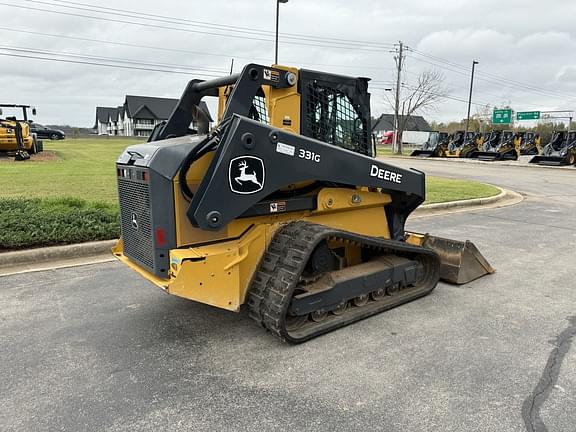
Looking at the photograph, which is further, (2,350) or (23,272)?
(23,272)

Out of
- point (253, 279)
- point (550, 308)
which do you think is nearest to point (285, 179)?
point (253, 279)

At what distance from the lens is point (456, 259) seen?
5.11 metres

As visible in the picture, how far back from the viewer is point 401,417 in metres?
2.68

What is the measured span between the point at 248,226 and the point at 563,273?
414 centimetres

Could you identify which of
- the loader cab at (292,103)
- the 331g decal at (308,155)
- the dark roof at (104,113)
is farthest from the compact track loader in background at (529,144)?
the dark roof at (104,113)

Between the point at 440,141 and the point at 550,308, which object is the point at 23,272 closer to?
the point at 550,308

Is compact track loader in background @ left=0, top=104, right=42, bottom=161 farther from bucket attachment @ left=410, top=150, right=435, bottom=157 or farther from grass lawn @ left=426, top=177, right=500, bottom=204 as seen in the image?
bucket attachment @ left=410, top=150, right=435, bottom=157

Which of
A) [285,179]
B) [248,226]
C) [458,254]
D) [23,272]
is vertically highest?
[285,179]

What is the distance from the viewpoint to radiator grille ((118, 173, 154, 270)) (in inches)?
142

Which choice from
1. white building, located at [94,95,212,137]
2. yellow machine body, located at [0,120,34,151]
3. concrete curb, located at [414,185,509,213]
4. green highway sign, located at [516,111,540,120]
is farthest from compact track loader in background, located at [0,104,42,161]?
white building, located at [94,95,212,137]

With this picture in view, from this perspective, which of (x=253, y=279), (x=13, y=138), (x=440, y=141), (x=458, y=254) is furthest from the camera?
(x=440, y=141)

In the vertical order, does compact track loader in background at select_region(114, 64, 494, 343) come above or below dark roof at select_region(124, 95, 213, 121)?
below

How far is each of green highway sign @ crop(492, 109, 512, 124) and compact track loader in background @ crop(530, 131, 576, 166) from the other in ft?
68.3

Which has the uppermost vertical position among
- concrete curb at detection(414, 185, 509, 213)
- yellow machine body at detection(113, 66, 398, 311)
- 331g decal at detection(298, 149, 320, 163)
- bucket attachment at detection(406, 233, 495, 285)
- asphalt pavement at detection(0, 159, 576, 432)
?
331g decal at detection(298, 149, 320, 163)
